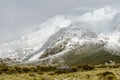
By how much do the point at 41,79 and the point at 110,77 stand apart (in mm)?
7342

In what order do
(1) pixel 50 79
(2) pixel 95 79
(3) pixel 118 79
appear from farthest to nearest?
(1) pixel 50 79 → (2) pixel 95 79 → (3) pixel 118 79

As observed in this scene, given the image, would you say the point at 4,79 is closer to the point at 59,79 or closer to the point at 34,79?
the point at 34,79

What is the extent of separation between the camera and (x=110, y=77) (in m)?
31.5

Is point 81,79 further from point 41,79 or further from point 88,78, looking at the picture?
point 41,79

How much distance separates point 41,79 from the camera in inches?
1334

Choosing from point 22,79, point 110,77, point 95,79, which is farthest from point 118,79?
point 22,79

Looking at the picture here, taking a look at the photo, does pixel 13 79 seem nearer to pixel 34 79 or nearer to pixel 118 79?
pixel 34 79

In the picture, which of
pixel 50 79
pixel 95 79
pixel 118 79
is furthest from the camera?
pixel 50 79

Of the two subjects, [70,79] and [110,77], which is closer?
[110,77]

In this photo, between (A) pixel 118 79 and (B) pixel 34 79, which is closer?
(A) pixel 118 79

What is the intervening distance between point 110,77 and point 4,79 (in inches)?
455

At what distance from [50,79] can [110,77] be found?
7.10m

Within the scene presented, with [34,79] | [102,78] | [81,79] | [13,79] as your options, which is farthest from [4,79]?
[102,78]

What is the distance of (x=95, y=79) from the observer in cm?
3294
